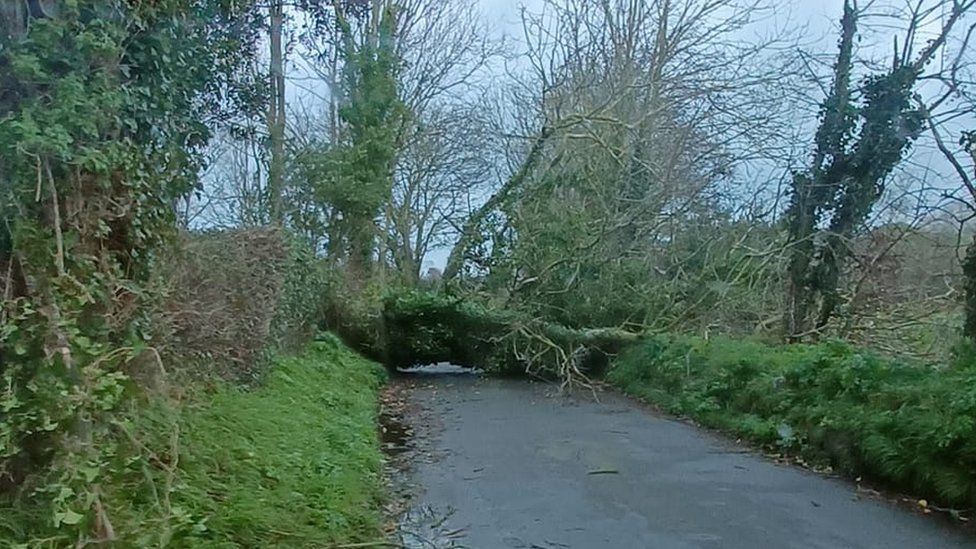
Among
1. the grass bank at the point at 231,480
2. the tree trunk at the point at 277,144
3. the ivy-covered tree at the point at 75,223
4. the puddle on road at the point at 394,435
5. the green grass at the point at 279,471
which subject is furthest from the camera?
the tree trunk at the point at 277,144

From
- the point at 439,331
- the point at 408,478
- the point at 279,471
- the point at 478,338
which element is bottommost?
the point at 408,478

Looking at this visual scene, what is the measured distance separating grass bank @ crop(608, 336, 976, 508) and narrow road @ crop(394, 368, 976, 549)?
15.0 inches

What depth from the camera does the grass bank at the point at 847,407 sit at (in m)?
6.85

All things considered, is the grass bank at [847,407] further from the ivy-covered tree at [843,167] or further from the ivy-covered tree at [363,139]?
the ivy-covered tree at [363,139]

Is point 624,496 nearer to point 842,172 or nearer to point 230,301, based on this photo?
point 230,301

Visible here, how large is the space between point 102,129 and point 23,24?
631 millimetres

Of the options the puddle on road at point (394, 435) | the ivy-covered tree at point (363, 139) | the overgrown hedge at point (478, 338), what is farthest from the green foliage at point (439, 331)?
the puddle on road at point (394, 435)

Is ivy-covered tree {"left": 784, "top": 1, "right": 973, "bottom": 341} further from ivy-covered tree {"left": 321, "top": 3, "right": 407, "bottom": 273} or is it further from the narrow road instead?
ivy-covered tree {"left": 321, "top": 3, "right": 407, "bottom": 273}

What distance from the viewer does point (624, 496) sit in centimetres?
738

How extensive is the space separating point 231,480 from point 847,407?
6.41 meters

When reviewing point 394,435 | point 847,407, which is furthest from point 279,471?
point 847,407

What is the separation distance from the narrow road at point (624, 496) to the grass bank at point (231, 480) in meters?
0.68

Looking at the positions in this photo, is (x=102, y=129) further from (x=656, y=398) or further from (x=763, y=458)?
(x=656, y=398)

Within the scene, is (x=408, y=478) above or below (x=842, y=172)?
below
